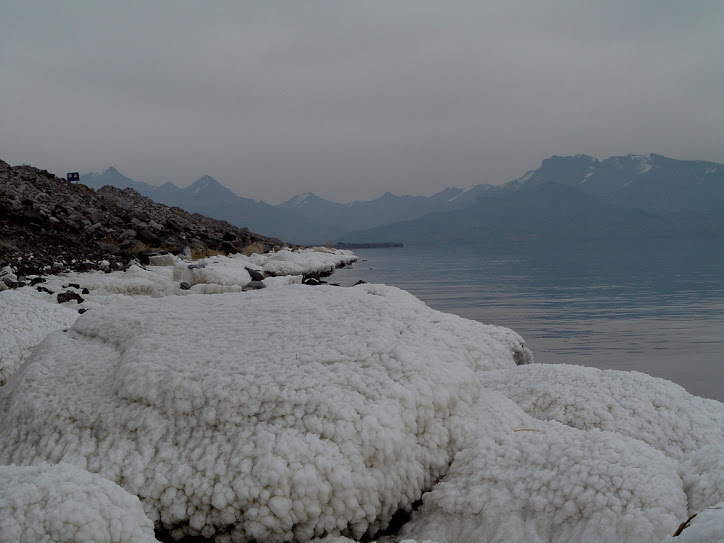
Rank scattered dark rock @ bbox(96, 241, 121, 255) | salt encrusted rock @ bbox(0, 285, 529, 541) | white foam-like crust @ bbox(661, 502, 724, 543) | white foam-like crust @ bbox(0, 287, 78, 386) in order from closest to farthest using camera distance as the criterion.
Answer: white foam-like crust @ bbox(661, 502, 724, 543) < salt encrusted rock @ bbox(0, 285, 529, 541) < white foam-like crust @ bbox(0, 287, 78, 386) < scattered dark rock @ bbox(96, 241, 121, 255)

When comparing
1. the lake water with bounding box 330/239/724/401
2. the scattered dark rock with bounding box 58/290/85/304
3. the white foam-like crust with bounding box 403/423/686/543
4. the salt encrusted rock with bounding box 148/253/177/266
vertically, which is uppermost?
the salt encrusted rock with bounding box 148/253/177/266

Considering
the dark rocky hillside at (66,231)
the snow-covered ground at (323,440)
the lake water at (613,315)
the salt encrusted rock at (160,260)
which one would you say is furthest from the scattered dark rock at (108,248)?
the snow-covered ground at (323,440)

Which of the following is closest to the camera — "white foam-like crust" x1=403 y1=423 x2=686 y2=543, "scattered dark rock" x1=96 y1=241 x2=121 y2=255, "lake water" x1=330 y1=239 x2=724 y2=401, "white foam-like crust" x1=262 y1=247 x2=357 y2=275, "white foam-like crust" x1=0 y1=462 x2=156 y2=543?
"white foam-like crust" x1=0 y1=462 x2=156 y2=543

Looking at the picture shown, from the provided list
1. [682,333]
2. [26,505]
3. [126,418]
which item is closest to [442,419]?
[126,418]

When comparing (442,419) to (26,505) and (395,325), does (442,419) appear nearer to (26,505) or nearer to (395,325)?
(395,325)

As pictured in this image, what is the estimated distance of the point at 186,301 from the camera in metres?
4.17

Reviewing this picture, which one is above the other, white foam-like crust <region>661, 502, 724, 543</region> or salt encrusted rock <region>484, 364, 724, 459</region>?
white foam-like crust <region>661, 502, 724, 543</region>

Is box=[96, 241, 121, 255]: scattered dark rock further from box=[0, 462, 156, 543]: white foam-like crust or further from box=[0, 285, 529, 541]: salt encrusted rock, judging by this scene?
box=[0, 462, 156, 543]: white foam-like crust

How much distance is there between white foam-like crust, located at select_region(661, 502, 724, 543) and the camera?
1.30m

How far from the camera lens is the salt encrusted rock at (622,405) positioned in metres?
3.28

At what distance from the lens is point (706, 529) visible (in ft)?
4.40

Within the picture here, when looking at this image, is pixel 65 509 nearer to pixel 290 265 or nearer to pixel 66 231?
pixel 66 231

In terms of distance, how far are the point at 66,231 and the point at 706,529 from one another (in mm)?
17473

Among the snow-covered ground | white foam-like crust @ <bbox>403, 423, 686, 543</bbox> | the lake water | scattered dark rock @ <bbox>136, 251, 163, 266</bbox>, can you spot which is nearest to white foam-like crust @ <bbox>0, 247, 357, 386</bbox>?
scattered dark rock @ <bbox>136, 251, 163, 266</bbox>
